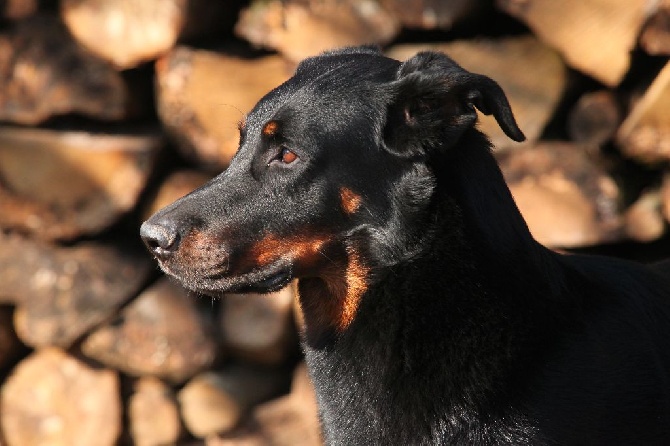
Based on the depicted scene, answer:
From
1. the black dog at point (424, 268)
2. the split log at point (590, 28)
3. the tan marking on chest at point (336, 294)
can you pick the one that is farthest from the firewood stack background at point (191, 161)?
the tan marking on chest at point (336, 294)

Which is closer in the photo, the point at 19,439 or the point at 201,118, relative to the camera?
the point at 201,118

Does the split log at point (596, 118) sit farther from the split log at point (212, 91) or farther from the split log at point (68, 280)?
the split log at point (68, 280)

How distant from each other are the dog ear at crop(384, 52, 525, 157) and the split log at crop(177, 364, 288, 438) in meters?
2.42

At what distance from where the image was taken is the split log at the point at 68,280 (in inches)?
188

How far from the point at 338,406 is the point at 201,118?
76.7 inches

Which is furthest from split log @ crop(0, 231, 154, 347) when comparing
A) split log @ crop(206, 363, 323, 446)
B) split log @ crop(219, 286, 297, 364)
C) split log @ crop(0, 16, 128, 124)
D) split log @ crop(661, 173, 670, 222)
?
split log @ crop(661, 173, 670, 222)

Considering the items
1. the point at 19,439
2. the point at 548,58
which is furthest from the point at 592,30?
the point at 19,439

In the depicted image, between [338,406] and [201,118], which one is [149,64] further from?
[338,406]

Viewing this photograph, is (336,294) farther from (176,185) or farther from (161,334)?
(161,334)

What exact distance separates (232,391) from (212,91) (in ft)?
4.97

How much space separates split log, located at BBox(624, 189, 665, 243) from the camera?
402cm

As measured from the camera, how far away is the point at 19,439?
16.6 feet

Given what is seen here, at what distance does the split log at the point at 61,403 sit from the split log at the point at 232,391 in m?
0.45

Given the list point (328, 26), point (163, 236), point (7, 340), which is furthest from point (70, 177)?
point (163, 236)
